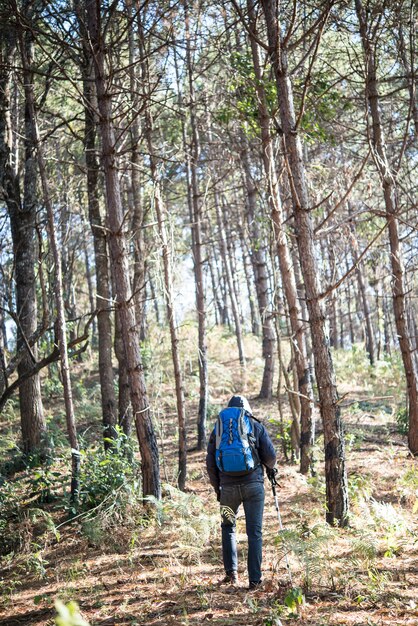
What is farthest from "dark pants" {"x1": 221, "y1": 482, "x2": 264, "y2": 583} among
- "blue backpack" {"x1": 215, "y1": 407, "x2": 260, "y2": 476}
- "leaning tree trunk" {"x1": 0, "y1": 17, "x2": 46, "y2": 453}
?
"leaning tree trunk" {"x1": 0, "y1": 17, "x2": 46, "y2": 453}

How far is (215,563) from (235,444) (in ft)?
5.53

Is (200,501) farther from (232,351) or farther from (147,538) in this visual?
(232,351)

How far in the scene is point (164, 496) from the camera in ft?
27.4

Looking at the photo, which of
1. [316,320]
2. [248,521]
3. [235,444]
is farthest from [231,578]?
[316,320]

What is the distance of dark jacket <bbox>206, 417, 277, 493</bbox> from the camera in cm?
546

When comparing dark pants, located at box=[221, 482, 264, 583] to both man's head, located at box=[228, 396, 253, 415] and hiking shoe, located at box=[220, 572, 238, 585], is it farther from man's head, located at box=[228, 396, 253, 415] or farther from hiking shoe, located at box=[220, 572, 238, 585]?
man's head, located at box=[228, 396, 253, 415]

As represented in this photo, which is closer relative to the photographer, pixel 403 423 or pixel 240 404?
pixel 240 404

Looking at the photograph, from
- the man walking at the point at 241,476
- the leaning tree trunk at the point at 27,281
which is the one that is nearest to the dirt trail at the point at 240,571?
the man walking at the point at 241,476

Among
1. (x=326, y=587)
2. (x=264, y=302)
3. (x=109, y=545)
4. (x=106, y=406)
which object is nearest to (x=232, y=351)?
(x=264, y=302)

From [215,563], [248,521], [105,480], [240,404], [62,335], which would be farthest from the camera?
[62,335]

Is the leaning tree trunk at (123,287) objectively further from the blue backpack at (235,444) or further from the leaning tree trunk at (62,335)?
the blue backpack at (235,444)

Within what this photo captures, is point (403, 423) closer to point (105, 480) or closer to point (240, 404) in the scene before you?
point (105, 480)

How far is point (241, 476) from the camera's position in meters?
5.46

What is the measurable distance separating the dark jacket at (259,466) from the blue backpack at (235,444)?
7cm
